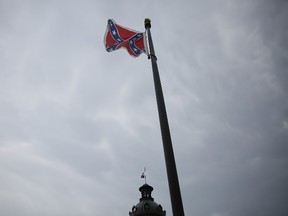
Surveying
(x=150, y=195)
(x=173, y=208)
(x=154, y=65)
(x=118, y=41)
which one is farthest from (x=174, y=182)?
(x=150, y=195)

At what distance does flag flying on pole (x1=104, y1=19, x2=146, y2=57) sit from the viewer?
1105 cm

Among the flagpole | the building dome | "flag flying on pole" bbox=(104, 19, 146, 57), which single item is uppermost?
the building dome

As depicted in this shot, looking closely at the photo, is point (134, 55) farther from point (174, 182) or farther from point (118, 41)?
point (174, 182)

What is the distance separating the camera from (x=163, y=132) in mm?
5895

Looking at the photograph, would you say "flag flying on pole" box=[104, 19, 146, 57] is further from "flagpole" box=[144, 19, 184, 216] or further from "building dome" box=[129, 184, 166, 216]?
"building dome" box=[129, 184, 166, 216]

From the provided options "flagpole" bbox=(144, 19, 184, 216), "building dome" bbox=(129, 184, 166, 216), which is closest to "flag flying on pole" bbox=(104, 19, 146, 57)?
"flagpole" bbox=(144, 19, 184, 216)

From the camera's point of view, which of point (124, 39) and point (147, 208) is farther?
point (147, 208)

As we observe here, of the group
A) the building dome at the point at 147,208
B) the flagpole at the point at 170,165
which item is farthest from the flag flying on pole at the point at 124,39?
the building dome at the point at 147,208

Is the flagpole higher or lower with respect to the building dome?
lower

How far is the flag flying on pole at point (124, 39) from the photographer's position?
11055 mm

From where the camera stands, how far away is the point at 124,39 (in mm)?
11398

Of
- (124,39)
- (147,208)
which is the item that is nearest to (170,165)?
(124,39)

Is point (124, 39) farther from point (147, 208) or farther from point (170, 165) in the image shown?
point (147, 208)

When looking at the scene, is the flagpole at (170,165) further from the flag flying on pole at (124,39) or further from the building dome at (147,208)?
the building dome at (147,208)
